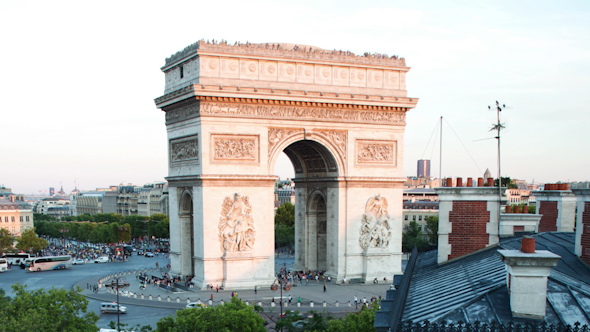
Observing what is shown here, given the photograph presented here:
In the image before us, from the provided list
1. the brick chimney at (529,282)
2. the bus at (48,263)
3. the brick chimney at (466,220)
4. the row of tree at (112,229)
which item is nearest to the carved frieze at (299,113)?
the brick chimney at (466,220)

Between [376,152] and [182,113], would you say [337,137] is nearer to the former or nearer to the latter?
[376,152]

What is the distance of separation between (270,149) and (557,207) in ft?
66.9

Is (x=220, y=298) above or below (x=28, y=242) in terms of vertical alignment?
above

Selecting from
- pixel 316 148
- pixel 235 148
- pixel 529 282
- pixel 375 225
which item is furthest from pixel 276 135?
pixel 529 282

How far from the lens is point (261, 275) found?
36.2m

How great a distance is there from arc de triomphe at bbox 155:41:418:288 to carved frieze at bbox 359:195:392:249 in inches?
2.7

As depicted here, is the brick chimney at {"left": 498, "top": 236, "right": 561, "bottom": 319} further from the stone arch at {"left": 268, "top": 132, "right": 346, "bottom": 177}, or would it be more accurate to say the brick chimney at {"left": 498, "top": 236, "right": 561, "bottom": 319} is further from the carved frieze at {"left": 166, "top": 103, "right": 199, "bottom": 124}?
the stone arch at {"left": 268, "top": 132, "right": 346, "bottom": 177}

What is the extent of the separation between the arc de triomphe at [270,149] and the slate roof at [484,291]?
2227 cm

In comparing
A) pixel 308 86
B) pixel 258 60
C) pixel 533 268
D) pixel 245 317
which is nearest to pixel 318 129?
pixel 308 86

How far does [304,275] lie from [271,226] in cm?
646

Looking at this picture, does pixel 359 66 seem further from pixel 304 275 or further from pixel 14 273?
pixel 14 273

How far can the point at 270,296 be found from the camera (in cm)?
3447

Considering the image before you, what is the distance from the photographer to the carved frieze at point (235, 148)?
35.3 meters

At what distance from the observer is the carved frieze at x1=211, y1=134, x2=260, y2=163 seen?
35344 mm
